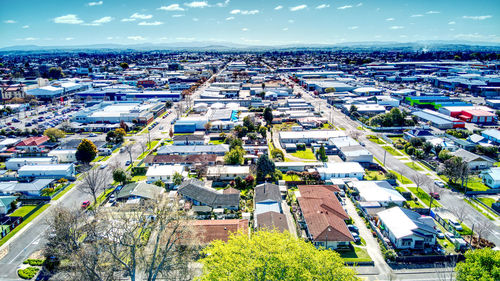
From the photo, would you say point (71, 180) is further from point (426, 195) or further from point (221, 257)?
point (426, 195)

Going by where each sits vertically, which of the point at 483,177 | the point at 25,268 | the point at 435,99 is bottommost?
the point at 25,268

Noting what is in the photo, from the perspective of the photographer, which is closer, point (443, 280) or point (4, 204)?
point (443, 280)

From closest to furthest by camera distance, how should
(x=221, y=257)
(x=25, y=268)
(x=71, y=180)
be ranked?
(x=221, y=257), (x=25, y=268), (x=71, y=180)

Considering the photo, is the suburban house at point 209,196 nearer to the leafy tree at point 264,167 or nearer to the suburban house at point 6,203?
the leafy tree at point 264,167

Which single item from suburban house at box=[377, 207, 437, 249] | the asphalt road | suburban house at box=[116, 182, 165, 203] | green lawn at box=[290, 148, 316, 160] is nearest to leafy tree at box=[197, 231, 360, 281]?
suburban house at box=[377, 207, 437, 249]

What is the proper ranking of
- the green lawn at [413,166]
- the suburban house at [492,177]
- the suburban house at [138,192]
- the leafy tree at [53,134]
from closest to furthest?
the suburban house at [138,192] → the suburban house at [492,177] → the green lawn at [413,166] → the leafy tree at [53,134]

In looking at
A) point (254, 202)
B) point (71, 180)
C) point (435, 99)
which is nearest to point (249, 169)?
point (254, 202)

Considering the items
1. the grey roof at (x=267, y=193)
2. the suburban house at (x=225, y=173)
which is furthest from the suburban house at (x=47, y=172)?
the grey roof at (x=267, y=193)

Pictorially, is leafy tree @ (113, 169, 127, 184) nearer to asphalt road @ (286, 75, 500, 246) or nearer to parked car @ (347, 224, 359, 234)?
parked car @ (347, 224, 359, 234)

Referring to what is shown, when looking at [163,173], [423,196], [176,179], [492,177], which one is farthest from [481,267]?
[163,173]
